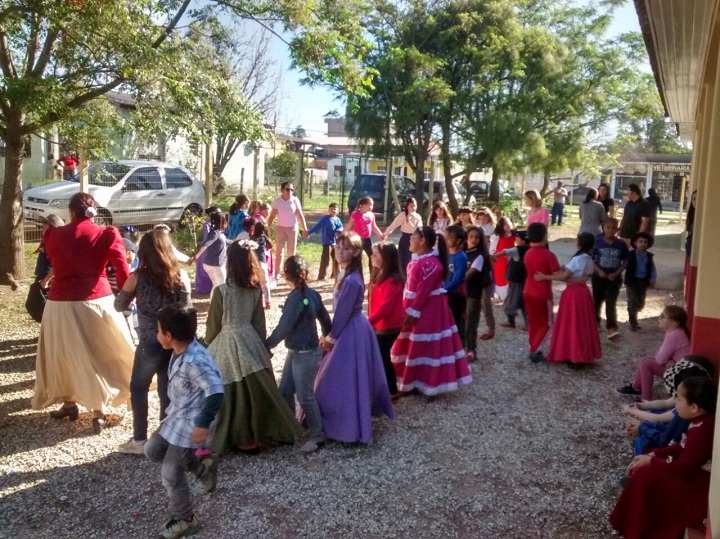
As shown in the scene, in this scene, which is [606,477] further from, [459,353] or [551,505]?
[459,353]

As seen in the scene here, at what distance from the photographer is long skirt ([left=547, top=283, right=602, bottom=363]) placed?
6746 millimetres

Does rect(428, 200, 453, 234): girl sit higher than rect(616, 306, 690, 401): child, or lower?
higher

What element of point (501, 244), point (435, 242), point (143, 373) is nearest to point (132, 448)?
point (143, 373)

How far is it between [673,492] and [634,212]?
8182mm

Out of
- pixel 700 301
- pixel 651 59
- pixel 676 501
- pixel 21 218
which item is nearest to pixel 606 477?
pixel 676 501

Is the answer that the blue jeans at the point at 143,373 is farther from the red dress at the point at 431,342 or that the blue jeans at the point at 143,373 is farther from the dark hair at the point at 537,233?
the dark hair at the point at 537,233

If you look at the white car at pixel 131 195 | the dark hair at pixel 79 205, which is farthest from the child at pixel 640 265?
the white car at pixel 131 195

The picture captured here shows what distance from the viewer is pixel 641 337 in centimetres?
833

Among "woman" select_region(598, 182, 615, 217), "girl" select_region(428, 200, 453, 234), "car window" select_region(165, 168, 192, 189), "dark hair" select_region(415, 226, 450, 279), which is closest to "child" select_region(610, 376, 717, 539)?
"dark hair" select_region(415, 226, 450, 279)

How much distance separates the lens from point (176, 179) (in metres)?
16.0

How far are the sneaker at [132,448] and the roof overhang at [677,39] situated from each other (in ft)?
16.6

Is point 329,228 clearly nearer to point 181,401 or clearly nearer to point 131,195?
point 131,195

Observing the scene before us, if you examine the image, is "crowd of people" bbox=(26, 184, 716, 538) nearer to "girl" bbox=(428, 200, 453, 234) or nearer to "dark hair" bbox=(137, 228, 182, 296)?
"dark hair" bbox=(137, 228, 182, 296)

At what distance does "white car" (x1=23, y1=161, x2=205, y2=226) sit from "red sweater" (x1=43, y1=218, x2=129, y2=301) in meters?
8.71
